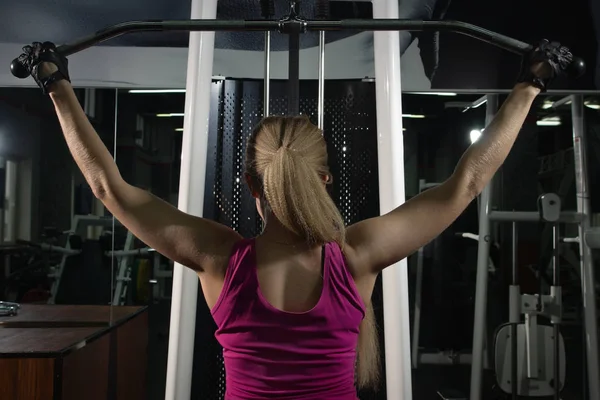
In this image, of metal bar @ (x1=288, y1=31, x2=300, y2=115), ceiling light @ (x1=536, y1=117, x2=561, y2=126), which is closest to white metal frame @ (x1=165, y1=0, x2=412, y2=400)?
metal bar @ (x1=288, y1=31, x2=300, y2=115)

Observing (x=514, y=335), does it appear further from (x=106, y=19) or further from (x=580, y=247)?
(x=106, y=19)

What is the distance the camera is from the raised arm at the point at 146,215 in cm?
111

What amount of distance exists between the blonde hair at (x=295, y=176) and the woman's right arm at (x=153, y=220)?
5.3 inches

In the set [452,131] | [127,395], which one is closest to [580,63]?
[452,131]

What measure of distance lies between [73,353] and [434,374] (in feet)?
5.64

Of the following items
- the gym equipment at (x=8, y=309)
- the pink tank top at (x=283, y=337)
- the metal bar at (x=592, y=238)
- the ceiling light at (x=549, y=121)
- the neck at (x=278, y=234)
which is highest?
the ceiling light at (x=549, y=121)

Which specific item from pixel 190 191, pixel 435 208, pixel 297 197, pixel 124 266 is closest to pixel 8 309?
pixel 124 266

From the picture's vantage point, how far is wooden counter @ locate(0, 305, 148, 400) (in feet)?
5.75

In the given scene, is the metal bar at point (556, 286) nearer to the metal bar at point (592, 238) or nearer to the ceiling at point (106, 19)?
the metal bar at point (592, 238)

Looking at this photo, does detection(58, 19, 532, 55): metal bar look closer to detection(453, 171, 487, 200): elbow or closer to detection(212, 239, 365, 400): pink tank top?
detection(453, 171, 487, 200): elbow

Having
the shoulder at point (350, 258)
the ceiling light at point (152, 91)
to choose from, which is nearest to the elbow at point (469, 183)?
the shoulder at point (350, 258)

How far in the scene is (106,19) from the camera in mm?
2346

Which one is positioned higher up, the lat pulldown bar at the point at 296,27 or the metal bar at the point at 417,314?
the lat pulldown bar at the point at 296,27

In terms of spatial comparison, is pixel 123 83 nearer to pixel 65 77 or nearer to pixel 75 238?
pixel 75 238
